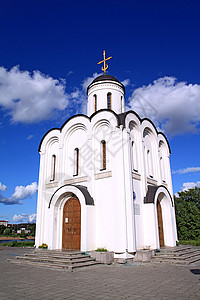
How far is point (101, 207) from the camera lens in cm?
1309

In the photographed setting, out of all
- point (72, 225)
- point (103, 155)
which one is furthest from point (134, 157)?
point (72, 225)

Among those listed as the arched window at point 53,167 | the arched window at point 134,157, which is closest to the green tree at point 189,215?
the arched window at point 134,157

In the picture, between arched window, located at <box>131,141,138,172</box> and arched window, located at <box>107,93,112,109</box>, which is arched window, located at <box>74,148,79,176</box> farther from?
arched window, located at <box>107,93,112,109</box>

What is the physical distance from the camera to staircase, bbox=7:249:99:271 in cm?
1005

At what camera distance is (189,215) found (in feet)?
65.0

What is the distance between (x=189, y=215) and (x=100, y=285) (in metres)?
15.0

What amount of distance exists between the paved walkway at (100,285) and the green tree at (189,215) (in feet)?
36.6

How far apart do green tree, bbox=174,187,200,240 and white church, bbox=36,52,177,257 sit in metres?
3.69

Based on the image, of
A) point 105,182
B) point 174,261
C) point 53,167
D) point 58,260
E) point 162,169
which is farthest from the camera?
point 162,169

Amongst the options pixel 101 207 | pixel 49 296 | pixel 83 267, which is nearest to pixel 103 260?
pixel 83 267

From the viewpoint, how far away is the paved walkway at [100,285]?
582cm

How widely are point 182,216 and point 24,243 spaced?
13.5 metres

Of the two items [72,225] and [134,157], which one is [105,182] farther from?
[72,225]

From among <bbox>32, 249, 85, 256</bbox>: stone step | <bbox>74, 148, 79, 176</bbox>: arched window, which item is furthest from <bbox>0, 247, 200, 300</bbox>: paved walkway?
<bbox>74, 148, 79, 176</bbox>: arched window
